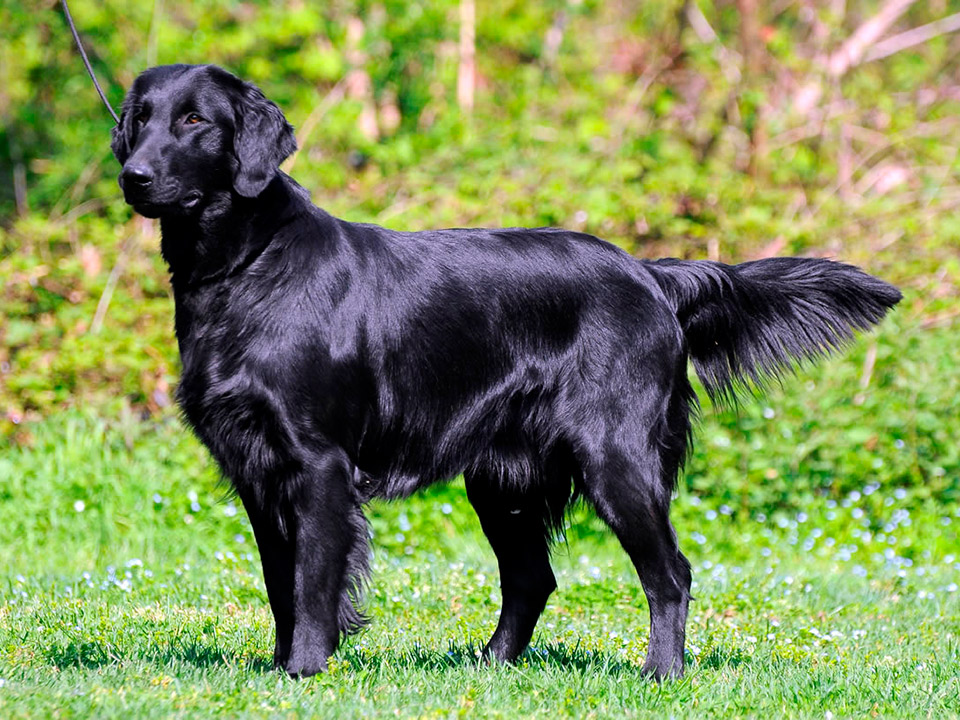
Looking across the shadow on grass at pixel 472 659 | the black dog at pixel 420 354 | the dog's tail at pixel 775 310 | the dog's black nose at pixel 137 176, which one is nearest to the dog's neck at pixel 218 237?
the black dog at pixel 420 354

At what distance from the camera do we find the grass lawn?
3572 mm

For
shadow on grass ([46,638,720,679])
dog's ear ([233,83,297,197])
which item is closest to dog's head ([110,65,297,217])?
dog's ear ([233,83,297,197])

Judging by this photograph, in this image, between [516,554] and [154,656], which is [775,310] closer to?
[516,554]

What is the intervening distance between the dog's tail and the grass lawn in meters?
1.13

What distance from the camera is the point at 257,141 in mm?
3777

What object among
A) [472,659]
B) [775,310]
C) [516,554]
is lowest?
[472,659]

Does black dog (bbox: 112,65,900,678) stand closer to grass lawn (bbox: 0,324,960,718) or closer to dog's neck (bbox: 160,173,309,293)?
dog's neck (bbox: 160,173,309,293)

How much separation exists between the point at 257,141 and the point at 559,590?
2716mm

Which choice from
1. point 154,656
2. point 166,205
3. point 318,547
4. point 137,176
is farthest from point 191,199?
point 154,656

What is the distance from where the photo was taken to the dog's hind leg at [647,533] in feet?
13.1

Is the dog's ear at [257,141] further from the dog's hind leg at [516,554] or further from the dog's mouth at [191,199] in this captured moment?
the dog's hind leg at [516,554]

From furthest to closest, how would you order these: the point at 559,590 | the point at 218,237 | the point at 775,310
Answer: the point at 559,590 → the point at 775,310 → the point at 218,237

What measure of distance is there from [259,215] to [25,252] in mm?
5544

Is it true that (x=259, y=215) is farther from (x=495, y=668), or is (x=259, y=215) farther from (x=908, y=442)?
(x=908, y=442)
